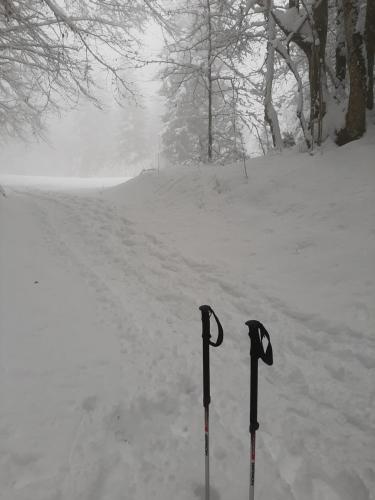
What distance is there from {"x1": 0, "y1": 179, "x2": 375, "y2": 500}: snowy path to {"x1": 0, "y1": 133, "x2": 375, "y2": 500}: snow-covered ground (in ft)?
0.04

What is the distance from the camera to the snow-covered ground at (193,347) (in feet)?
7.54

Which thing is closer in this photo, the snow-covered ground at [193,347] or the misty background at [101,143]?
the snow-covered ground at [193,347]

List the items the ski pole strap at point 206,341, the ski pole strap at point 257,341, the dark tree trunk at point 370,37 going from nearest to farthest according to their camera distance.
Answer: the ski pole strap at point 257,341
the ski pole strap at point 206,341
the dark tree trunk at point 370,37

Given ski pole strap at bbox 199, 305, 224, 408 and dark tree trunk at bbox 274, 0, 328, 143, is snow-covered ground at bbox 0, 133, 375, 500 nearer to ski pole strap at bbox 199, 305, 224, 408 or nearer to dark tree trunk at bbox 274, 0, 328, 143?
ski pole strap at bbox 199, 305, 224, 408

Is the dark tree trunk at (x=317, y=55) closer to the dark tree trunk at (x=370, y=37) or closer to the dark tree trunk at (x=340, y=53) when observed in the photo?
the dark tree trunk at (x=340, y=53)

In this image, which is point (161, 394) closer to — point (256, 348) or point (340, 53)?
point (256, 348)

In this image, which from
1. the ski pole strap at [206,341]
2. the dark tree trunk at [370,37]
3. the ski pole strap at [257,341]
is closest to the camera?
the ski pole strap at [257,341]

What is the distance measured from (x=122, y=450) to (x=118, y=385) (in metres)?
0.65

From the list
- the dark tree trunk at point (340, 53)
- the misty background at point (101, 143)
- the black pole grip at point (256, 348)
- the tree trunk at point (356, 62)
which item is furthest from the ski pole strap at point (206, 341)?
the misty background at point (101, 143)

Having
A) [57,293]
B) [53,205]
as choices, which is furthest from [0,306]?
[53,205]

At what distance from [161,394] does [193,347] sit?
730 millimetres

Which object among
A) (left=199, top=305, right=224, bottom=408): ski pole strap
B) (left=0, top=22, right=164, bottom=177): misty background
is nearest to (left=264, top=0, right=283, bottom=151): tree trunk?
(left=199, top=305, right=224, bottom=408): ski pole strap

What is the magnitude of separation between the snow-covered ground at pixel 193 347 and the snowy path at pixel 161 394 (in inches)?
0.5

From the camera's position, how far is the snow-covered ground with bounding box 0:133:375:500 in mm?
2299
